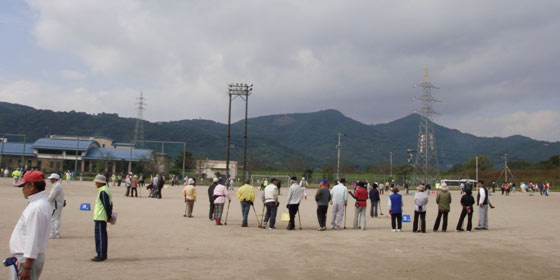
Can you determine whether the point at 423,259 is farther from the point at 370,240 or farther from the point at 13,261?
the point at 13,261

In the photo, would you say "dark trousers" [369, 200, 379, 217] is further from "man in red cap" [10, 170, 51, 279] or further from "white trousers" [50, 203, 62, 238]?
"man in red cap" [10, 170, 51, 279]

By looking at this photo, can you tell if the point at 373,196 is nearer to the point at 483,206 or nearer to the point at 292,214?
the point at 483,206

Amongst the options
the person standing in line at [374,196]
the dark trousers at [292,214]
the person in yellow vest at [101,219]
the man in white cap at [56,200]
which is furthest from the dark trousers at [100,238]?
the person standing in line at [374,196]

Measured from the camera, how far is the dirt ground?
7996 millimetres

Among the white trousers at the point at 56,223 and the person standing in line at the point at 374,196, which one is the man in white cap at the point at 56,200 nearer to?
the white trousers at the point at 56,223

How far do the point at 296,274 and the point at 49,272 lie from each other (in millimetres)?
4180

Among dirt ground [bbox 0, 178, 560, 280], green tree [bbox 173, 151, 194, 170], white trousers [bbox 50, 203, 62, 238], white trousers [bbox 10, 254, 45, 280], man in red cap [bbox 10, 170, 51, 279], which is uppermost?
green tree [bbox 173, 151, 194, 170]

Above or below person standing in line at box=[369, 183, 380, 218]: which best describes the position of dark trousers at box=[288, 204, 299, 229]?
below

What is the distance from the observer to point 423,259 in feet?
31.6

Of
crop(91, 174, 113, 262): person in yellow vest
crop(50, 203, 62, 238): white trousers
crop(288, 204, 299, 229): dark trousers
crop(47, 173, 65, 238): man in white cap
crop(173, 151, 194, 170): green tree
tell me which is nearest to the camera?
crop(91, 174, 113, 262): person in yellow vest

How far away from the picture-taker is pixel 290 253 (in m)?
10.1

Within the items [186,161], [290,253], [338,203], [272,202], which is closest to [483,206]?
[338,203]

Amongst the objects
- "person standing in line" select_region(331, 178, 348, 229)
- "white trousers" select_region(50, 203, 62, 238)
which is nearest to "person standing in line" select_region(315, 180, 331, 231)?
"person standing in line" select_region(331, 178, 348, 229)

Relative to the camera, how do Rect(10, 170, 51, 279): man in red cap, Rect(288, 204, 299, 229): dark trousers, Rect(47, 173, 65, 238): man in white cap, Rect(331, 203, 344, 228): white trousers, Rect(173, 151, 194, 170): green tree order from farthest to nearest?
Rect(173, 151, 194, 170): green tree → Rect(331, 203, 344, 228): white trousers → Rect(288, 204, 299, 229): dark trousers → Rect(47, 173, 65, 238): man in white cap → Rect(10, 170, 51, 279): man in red cap
